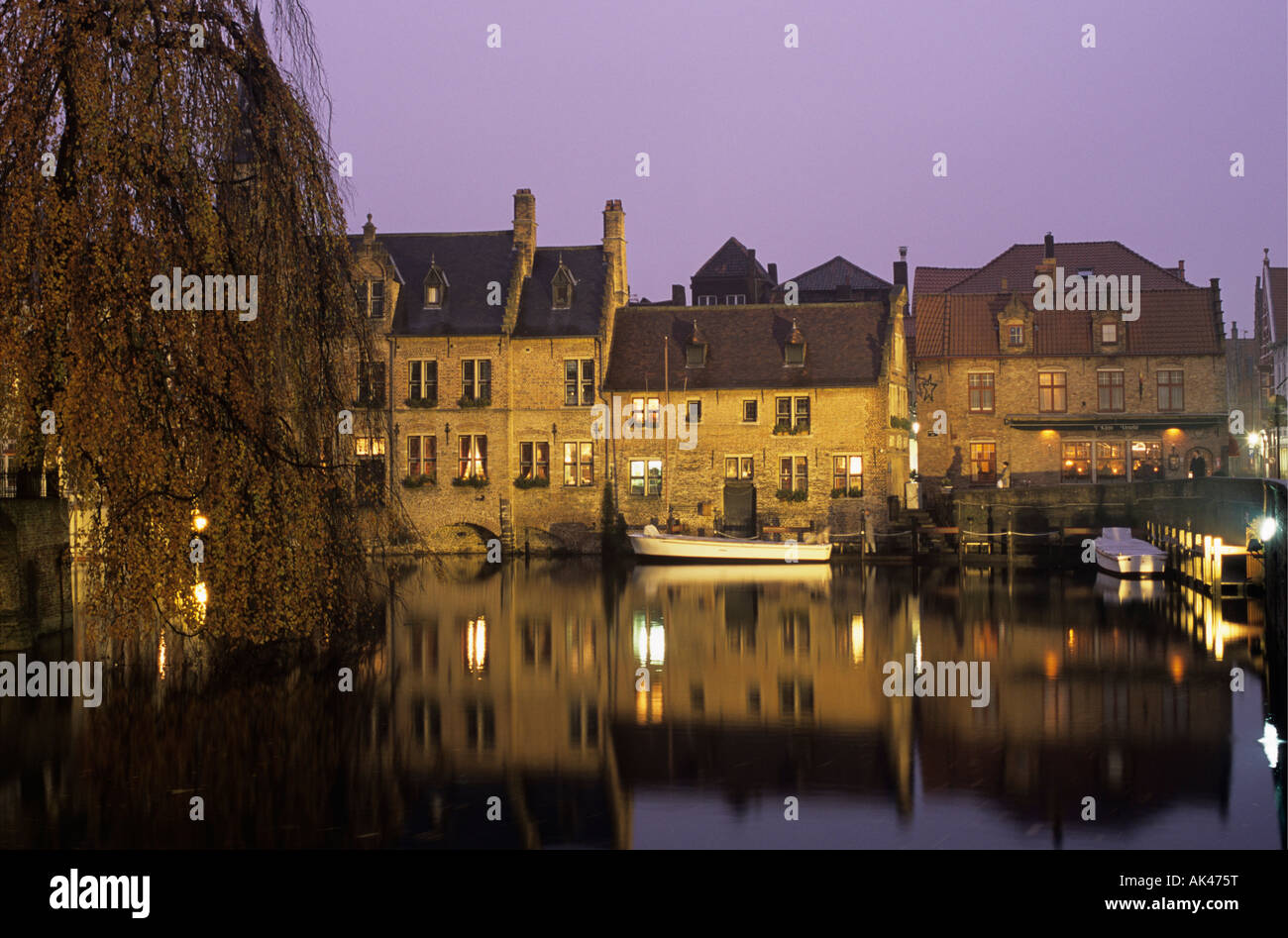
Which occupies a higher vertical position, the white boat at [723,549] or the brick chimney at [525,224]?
the brick chimney at [525,224]

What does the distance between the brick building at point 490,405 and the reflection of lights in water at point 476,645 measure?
1676cm

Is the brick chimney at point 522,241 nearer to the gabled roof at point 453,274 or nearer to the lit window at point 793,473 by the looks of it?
the gabled roof at point 453,274

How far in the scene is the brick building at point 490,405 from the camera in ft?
137

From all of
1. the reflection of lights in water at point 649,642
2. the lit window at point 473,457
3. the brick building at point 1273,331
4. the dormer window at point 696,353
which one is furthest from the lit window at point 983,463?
the reflection of lights in water at point 649,642

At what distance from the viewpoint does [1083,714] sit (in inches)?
601

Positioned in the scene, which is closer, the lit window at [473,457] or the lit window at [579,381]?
the lit window at [473,457]

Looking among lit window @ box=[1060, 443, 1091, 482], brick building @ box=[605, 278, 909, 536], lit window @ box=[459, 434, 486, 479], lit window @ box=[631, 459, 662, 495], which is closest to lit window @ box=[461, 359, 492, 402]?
lit window @ box=[459, 434, 486, 479]

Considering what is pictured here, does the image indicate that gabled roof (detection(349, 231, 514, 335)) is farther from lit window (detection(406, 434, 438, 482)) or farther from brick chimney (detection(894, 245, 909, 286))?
brick chimney (detection(894, 245, 909, 286))

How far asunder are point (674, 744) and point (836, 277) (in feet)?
181

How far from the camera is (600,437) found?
137ft

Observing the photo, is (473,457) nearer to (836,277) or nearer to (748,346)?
(748,346)

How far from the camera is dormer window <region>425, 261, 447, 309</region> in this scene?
42.2 metres
